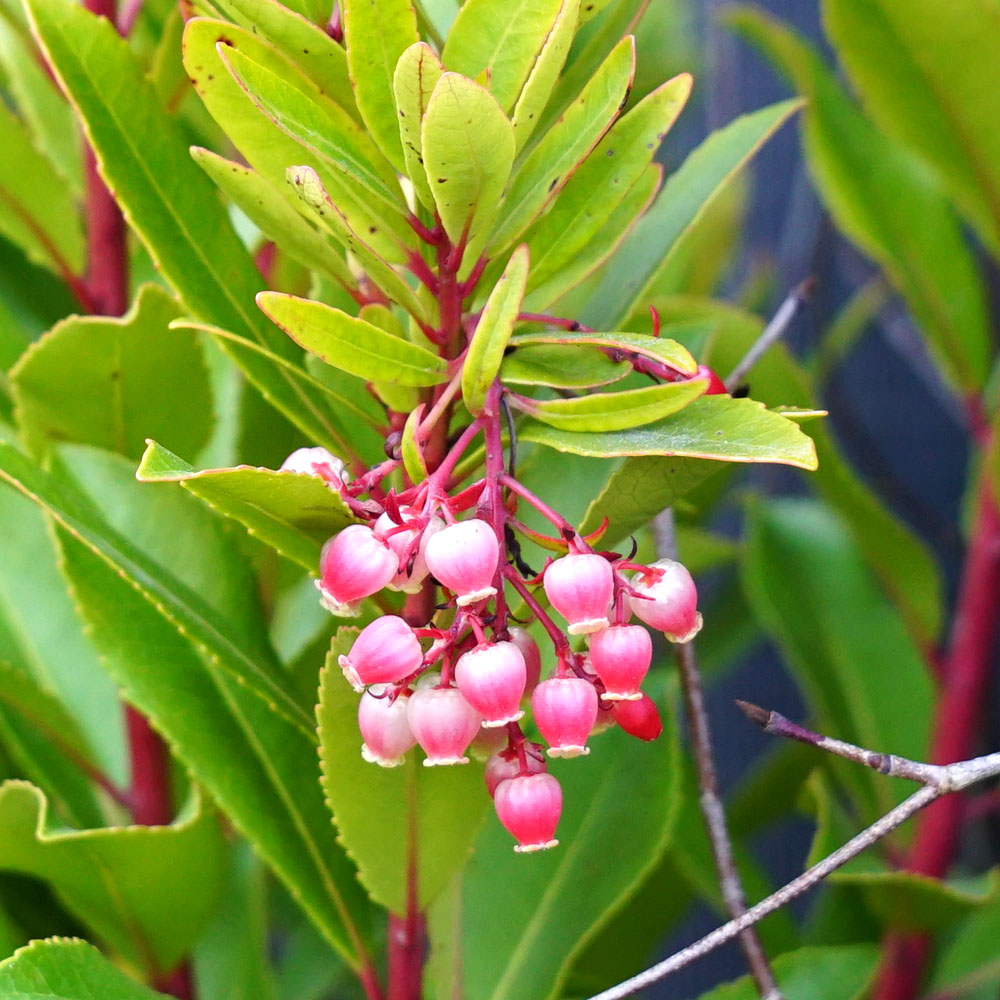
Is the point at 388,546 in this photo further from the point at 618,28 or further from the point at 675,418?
the point at 618,28

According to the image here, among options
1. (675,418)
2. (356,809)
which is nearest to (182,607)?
(356,809)

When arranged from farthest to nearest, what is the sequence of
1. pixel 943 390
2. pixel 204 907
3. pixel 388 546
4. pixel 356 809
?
pixel 943 390, pixel 204 907, pixel 356 809, pixel 388 546

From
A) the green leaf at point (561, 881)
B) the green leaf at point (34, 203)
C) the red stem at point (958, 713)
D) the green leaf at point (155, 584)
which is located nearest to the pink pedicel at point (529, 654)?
the green leaf at point (155, 584)

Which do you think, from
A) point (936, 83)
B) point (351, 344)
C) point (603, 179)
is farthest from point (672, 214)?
point (936, 83)

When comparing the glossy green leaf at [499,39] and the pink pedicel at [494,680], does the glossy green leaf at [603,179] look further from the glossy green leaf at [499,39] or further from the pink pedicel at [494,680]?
the pink pedicel at [494,680]

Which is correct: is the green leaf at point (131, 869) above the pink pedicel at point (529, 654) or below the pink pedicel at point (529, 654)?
below

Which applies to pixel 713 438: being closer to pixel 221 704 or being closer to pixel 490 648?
pixel 490 648
